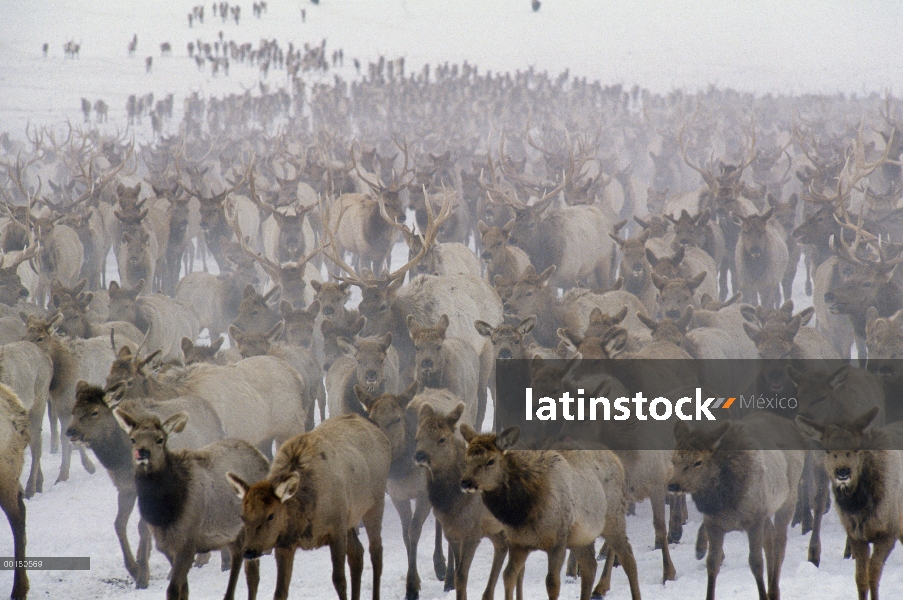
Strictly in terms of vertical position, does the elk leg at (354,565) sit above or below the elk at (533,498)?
below

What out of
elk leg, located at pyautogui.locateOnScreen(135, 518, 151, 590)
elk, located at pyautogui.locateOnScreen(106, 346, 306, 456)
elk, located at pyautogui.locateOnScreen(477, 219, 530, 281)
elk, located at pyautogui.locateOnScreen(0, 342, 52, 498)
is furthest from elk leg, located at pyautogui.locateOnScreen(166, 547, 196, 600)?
elk, located at pyautogui.locateOnScreen(477, 219, 530, 281)

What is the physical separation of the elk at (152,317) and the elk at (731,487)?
6.68 m

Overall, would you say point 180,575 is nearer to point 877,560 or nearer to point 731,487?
point 731,487

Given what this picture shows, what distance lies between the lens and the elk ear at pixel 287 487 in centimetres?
531

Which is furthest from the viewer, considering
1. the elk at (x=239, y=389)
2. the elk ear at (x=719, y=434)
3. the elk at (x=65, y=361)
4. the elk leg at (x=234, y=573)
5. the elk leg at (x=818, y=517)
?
the elk at (x=65, y=361)

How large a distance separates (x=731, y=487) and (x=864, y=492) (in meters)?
0.81

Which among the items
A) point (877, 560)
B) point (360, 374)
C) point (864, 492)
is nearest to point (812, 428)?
point (864, 492)

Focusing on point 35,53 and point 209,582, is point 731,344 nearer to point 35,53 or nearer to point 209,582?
point 209,582

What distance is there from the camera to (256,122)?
4197 cm

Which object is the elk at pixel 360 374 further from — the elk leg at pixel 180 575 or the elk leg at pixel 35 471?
the elk leg at pixel 35 471

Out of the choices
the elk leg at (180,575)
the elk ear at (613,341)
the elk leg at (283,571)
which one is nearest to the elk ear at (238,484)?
the elk leg at (283,571)

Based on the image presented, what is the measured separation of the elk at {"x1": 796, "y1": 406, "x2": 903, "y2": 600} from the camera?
611 cm

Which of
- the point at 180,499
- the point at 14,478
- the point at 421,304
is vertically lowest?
the point at 14,478

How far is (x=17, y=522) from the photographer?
706 cm
